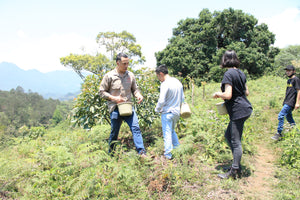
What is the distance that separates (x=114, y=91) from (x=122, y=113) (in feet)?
1.63

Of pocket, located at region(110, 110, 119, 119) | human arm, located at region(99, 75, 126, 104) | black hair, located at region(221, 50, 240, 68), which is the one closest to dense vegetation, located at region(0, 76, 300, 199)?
pocket, located at region(110, 110, 119, 119)

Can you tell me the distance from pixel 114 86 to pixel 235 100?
2.01 m

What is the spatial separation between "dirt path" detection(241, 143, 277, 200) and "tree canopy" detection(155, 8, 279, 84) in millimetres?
18452

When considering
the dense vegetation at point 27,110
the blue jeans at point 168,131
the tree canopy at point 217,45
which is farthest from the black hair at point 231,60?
the dense vegetation at point 27,110

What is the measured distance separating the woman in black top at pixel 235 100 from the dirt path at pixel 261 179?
29cm

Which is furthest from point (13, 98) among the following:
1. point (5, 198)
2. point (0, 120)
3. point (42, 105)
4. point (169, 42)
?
point (5, 198)

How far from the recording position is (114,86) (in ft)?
12.2

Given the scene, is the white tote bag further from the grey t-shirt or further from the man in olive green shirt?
the man in olive green shirt

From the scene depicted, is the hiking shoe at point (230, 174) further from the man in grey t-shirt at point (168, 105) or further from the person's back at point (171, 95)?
the person's back at point (171, 95)

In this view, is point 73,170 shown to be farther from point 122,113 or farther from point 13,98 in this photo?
point 13,98

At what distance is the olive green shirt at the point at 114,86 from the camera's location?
3.68 m

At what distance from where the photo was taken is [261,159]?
4098 mm

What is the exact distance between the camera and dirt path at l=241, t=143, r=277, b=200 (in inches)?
112

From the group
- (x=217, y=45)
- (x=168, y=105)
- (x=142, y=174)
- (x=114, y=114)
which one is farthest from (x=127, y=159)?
(x=217, y=45)
